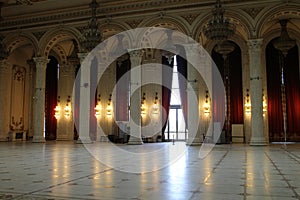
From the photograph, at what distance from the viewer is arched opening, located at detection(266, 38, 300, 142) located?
56.4 feet

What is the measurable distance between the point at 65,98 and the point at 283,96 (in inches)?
507

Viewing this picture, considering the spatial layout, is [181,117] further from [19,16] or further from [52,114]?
[19,16]

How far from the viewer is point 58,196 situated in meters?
3.90

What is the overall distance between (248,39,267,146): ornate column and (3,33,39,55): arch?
10969 millimetres

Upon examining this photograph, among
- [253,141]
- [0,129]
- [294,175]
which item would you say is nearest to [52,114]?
[0,129]

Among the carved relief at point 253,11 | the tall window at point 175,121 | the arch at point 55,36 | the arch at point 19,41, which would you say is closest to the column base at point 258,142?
the carved relief at point 253,11

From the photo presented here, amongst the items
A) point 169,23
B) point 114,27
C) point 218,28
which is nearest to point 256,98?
point 218,28

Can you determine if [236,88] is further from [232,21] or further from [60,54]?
[60,54]

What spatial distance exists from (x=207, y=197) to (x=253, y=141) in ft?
36.0

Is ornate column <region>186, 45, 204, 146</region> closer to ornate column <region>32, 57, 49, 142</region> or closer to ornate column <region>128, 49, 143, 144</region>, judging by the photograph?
ornate column <region>128, 49, 143, 144</region>

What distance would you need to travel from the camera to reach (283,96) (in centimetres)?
1741

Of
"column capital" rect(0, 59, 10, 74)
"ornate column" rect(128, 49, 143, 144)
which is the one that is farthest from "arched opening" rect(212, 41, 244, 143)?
"column capital" rect(0, 59, 10, 74)

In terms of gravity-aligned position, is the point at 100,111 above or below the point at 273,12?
below

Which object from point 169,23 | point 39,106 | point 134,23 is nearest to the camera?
point 169,23
